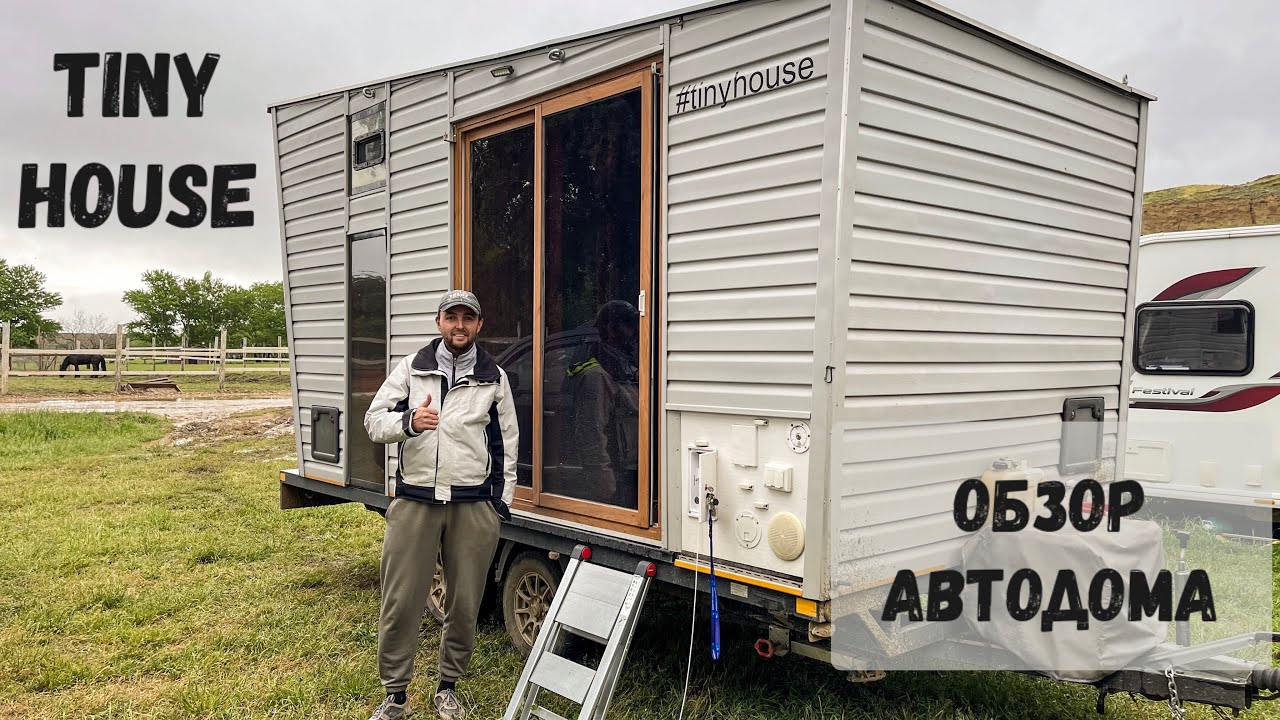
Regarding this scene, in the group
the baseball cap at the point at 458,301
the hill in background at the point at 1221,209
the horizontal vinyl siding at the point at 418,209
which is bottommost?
the baseball cap at the point at 458,301

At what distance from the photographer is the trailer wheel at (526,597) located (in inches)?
194

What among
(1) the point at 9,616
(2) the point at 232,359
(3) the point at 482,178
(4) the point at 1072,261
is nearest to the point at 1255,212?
(4) the point at 1072,261

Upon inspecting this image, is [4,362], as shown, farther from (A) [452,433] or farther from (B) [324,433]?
(A) [452,433]

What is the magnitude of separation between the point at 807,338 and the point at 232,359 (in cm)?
3915

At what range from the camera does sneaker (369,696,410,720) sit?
432 centimetres

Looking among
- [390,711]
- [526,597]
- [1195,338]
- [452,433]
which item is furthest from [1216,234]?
[390,711]

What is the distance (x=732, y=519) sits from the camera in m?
3.73

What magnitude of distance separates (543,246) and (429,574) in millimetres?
1719

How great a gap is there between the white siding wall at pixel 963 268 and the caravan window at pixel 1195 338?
3.37m

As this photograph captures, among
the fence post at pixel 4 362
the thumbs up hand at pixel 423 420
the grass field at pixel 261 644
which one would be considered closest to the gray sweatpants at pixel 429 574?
the grass field at pixel 261 644

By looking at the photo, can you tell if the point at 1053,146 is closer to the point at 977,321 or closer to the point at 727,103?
the point at 977,321

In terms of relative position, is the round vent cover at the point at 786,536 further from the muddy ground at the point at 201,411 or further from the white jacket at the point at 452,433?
the muddy ground at the point at 201,411

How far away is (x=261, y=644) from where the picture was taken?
18.1ft

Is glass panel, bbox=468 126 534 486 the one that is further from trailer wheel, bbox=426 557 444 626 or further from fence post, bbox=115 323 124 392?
fence post, bbox=115 323 124 392
